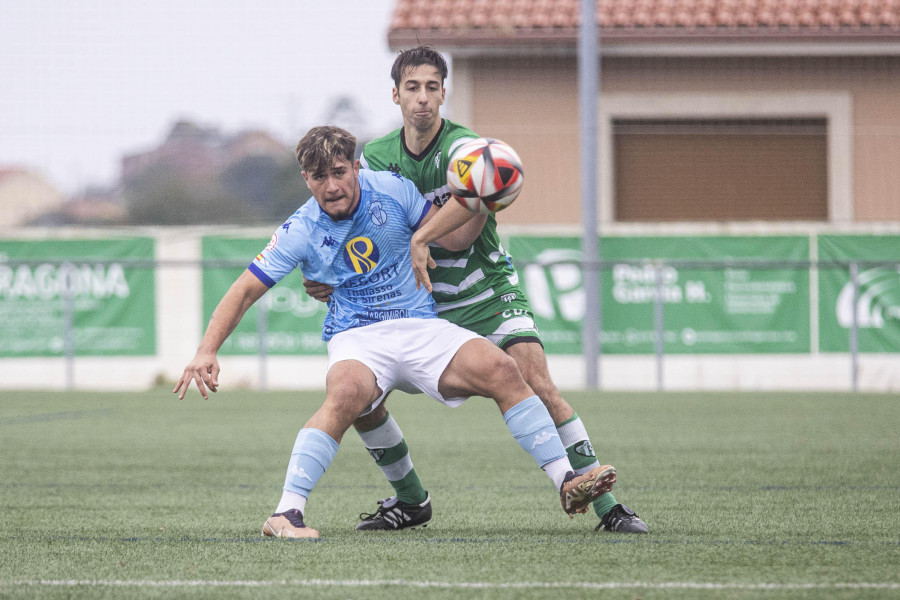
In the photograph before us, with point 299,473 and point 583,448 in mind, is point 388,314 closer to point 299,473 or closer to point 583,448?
point 299,473

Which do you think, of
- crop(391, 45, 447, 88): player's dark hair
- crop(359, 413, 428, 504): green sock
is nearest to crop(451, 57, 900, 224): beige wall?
crop(391, 45, 447, 88): player's dark hair

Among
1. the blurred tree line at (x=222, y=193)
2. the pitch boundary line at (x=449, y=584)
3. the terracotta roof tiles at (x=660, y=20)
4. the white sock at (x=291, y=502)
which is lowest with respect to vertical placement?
the pitch boundary line at (x=449, y=584)

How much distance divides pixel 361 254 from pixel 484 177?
0.60m

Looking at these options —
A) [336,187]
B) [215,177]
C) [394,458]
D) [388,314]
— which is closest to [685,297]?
[394,458]

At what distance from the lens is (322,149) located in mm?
4754

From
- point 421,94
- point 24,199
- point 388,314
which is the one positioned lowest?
point 388,314

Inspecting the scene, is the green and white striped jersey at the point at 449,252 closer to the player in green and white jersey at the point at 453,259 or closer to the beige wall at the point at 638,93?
the player in green and white jersey at the point at 453,259

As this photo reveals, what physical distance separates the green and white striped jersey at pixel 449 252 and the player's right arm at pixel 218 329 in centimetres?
84

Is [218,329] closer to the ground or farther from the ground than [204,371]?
farther from the ground

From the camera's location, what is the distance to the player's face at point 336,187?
15.7 feet

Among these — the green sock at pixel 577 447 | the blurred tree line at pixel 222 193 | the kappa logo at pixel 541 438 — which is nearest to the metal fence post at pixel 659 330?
the blurred tree line at pixel 222 193

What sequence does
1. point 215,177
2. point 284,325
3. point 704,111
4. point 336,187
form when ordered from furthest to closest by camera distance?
point 215,177, point 704,111, point 284,325, point 336,187

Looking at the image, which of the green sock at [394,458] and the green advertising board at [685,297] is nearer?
the green sock at [394,458]

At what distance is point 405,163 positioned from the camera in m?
5.36
